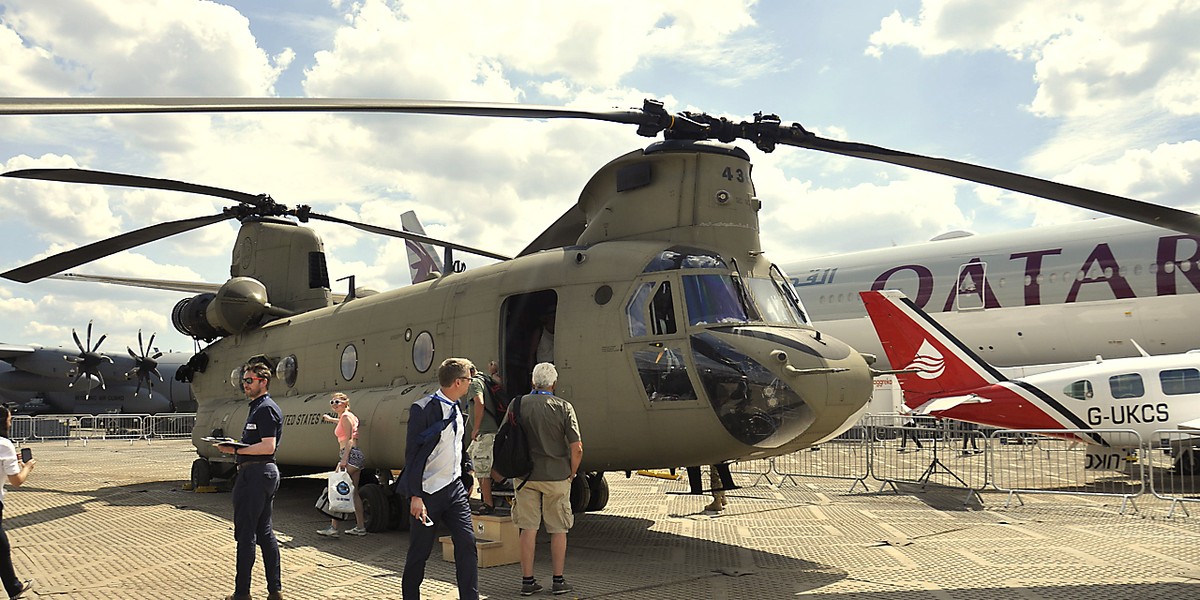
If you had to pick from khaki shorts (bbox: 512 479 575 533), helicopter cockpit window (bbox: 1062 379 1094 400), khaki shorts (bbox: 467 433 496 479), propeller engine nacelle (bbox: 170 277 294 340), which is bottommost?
khaki shorts (bbox: 512 479 575 533)

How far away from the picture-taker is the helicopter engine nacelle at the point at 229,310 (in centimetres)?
1418

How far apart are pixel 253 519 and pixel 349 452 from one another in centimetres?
367

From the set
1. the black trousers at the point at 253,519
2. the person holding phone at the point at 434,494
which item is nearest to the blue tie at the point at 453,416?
the person holding phone at the point at 434,494

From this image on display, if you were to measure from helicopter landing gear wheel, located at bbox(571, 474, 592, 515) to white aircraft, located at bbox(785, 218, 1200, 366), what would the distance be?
54.0 ft

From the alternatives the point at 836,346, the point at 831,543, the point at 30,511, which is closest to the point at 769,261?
the point at 836,346

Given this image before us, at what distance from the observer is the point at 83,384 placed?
35812 mm

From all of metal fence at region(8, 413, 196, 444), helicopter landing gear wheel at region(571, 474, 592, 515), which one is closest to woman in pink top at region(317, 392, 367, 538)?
helicopter landing gear wheel at region(571, 474, 592, 515)

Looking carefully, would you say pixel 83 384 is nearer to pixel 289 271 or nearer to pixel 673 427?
pixel 289 271

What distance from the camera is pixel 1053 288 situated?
22109mm

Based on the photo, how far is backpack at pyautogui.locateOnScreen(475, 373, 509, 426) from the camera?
849 centimetres

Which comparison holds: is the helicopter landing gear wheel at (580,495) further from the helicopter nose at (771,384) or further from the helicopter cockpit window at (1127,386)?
the helicopter cockpit window at (1127,386)

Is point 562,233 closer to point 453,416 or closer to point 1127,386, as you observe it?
point 453,416

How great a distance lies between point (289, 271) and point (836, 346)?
1067 centimetres

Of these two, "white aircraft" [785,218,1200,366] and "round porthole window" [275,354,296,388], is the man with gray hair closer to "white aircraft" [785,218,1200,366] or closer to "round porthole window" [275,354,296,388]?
"round porthole window" [275,354,296,388]
